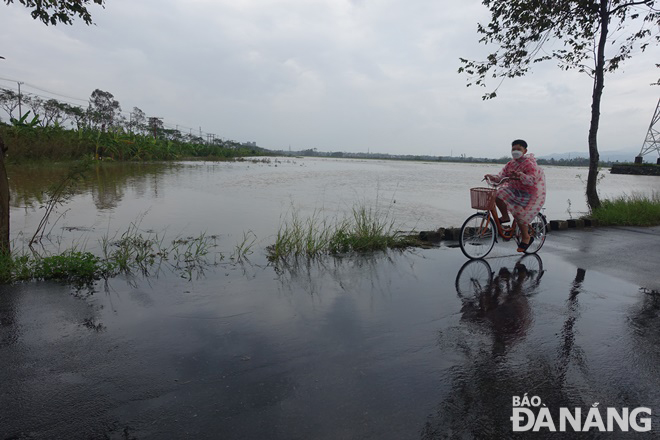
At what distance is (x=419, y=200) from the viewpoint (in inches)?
659

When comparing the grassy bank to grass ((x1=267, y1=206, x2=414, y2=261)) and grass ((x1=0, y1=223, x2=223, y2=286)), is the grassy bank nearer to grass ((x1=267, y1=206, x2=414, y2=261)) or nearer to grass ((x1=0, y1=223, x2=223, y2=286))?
grass ((x1=0, y1=223, x2=223, y2=286))

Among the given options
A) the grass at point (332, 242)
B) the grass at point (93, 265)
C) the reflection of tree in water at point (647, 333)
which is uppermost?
the grass at point (332, 242)

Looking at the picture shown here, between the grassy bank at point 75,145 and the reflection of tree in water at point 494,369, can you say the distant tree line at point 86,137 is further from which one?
the reflection of tree in water at point 494,369

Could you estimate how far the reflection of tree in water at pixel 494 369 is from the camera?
7.80 feet

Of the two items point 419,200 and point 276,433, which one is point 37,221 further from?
point 419,200

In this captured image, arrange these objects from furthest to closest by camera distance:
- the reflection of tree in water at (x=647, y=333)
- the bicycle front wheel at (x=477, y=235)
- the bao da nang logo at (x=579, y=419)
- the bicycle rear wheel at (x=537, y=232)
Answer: the bicycle rear wheel at (x=537, y=232)
the bicycle front wheel at (x=477, y=235)
the reflection of tree in water at (x=647, y=333)
the bao da nang logo at (x=579, y=419)

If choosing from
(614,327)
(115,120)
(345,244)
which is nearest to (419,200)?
(345,244)

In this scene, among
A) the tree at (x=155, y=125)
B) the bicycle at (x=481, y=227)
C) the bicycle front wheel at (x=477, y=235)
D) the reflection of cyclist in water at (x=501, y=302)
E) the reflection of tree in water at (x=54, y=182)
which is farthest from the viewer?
the tree at (x=155, y=125)

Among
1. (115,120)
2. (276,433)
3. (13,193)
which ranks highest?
(115,120)

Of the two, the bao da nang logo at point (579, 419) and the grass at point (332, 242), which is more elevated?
the grass at point (332, 242)

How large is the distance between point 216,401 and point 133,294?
2570mm

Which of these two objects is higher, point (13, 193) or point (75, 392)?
point (13, 193)

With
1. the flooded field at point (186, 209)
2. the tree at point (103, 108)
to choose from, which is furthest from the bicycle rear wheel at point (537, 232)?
the tree at point (103, 108)

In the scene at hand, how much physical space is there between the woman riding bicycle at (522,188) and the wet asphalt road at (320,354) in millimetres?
1254
